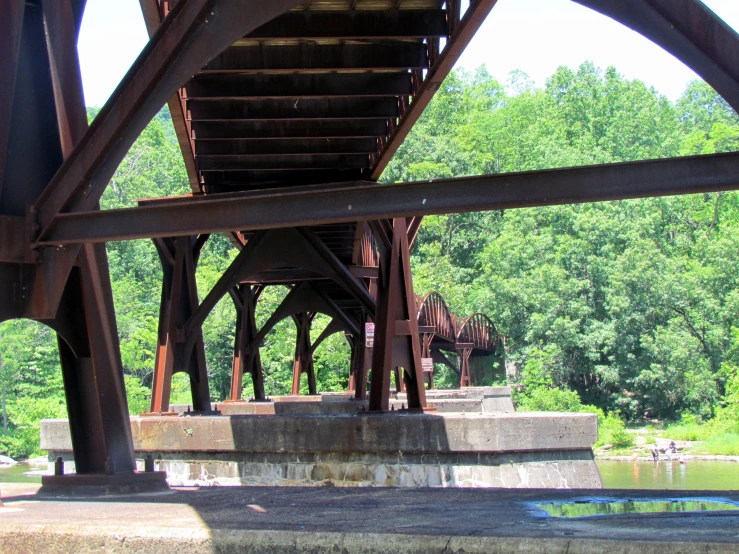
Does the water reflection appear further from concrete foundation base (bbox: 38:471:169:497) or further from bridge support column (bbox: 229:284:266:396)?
bridge support column (bbox: 229:284:266:396)

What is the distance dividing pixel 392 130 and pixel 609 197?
7301 mm

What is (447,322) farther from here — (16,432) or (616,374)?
(16,432)

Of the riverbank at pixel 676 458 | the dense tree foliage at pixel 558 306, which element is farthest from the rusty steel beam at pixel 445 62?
the dense tree foliage at pixel 558 306

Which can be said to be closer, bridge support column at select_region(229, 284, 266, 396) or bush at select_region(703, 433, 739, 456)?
bridge support column at select_region(229, 284, 266, 396)

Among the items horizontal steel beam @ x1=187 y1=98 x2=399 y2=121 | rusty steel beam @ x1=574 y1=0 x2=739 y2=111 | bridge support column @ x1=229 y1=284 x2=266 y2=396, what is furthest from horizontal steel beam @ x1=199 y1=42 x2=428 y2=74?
bridge support column @ x1=229 y1=284 x2=266 y2=396

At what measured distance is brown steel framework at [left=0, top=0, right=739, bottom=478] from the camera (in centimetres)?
657

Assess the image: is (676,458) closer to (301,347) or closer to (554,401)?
(554,401)

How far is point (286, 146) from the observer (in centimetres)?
1489

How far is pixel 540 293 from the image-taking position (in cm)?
5834

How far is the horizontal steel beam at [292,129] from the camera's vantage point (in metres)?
13.9

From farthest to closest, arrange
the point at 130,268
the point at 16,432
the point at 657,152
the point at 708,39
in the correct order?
1. the point at 657,152
2. the point at 130,268
3. the point at 16,432
4. the point at 708,39

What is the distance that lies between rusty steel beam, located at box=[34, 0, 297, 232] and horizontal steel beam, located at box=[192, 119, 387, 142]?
642 cm

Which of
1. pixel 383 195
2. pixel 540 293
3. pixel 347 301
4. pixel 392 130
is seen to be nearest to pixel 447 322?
pixel 540 293

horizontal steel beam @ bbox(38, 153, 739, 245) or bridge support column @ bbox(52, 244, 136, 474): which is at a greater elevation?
horizontal steel beam @ bbox(38, 153, 739, 245)
